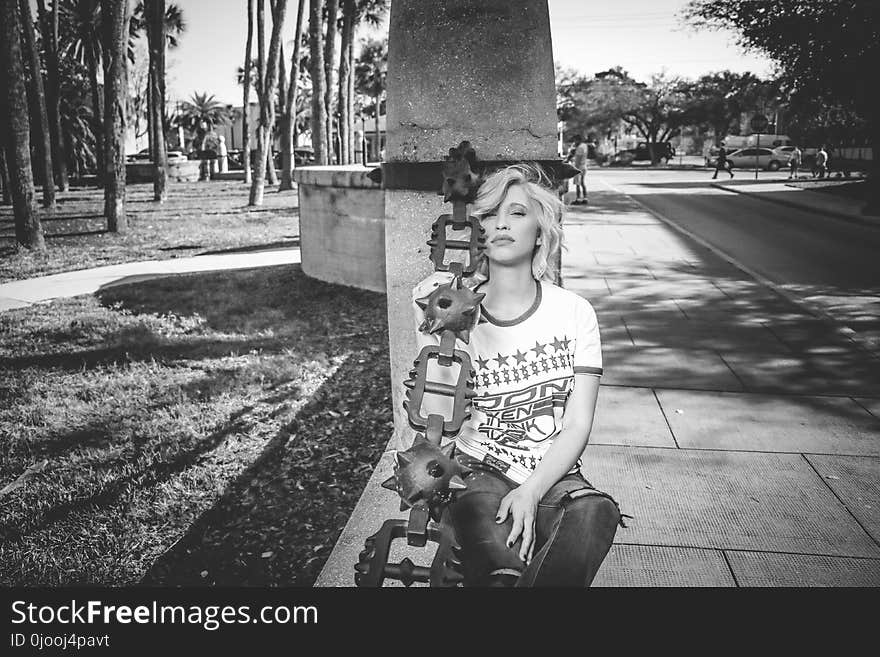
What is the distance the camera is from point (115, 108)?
46.8 feet

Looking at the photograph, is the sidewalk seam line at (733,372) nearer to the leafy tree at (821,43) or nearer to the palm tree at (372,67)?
the leafy tree at (821,43)

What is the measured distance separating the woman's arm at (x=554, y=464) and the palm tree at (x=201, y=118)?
248 feet

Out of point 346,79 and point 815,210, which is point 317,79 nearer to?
point 346,79

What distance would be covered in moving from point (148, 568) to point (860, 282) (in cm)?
936

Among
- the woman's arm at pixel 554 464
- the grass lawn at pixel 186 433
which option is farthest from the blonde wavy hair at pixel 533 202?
the grass lawn at pixel 186 433

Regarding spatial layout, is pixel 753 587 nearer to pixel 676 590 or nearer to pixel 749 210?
pixel 676 590

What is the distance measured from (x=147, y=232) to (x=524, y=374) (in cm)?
1494

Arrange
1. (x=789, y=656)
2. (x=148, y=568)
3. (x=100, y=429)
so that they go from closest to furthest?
(x=789, y=656) < (x=148, y=568) < (x=100, y=429)

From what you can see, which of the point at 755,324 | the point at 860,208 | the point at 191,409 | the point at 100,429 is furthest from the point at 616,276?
the point at 860,208

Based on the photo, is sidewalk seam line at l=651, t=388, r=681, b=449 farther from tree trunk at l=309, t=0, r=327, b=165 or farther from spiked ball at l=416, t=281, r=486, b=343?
tree trunk at l=309, t=0, r=327, b=165

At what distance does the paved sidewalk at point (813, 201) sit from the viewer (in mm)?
18266

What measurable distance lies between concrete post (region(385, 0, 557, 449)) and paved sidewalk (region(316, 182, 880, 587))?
1.62 meters

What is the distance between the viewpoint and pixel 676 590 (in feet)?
7.98

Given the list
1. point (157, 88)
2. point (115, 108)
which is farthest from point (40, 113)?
point (115, 108)
